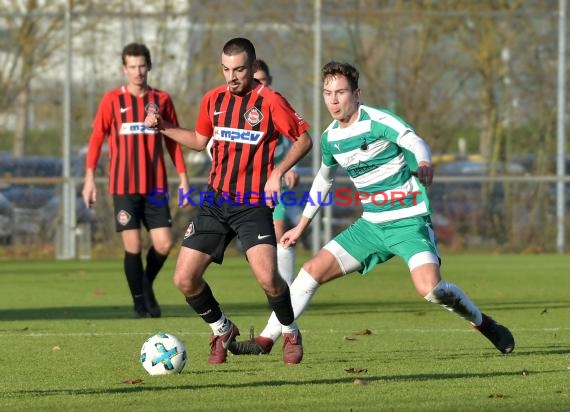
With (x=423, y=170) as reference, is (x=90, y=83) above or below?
above

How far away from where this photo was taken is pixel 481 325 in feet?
25.4

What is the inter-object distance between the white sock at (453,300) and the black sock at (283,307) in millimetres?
784

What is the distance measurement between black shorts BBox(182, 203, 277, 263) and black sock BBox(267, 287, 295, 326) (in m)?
0.31

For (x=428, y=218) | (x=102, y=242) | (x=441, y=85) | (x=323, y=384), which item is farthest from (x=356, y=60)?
(x=323, y=384)

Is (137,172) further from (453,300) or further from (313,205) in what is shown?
(453,300)

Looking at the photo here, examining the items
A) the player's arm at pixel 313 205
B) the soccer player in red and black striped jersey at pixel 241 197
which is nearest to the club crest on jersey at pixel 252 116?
the soccer player in red and black striped jersey at pixel 241 197

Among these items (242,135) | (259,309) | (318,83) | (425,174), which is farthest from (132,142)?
(318,83)

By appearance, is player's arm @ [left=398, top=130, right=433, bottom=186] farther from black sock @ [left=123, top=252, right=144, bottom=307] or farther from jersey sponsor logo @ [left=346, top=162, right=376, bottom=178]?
black sock @ [left=123, top=252, right=144, bottom=307]

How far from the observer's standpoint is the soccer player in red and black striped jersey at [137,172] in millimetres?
10797

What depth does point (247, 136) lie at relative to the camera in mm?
7625

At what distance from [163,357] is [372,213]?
5.31 feet

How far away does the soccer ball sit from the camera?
698 centimetres

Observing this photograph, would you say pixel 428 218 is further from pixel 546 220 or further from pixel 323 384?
pixel 546 220

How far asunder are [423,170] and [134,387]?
1.86m
